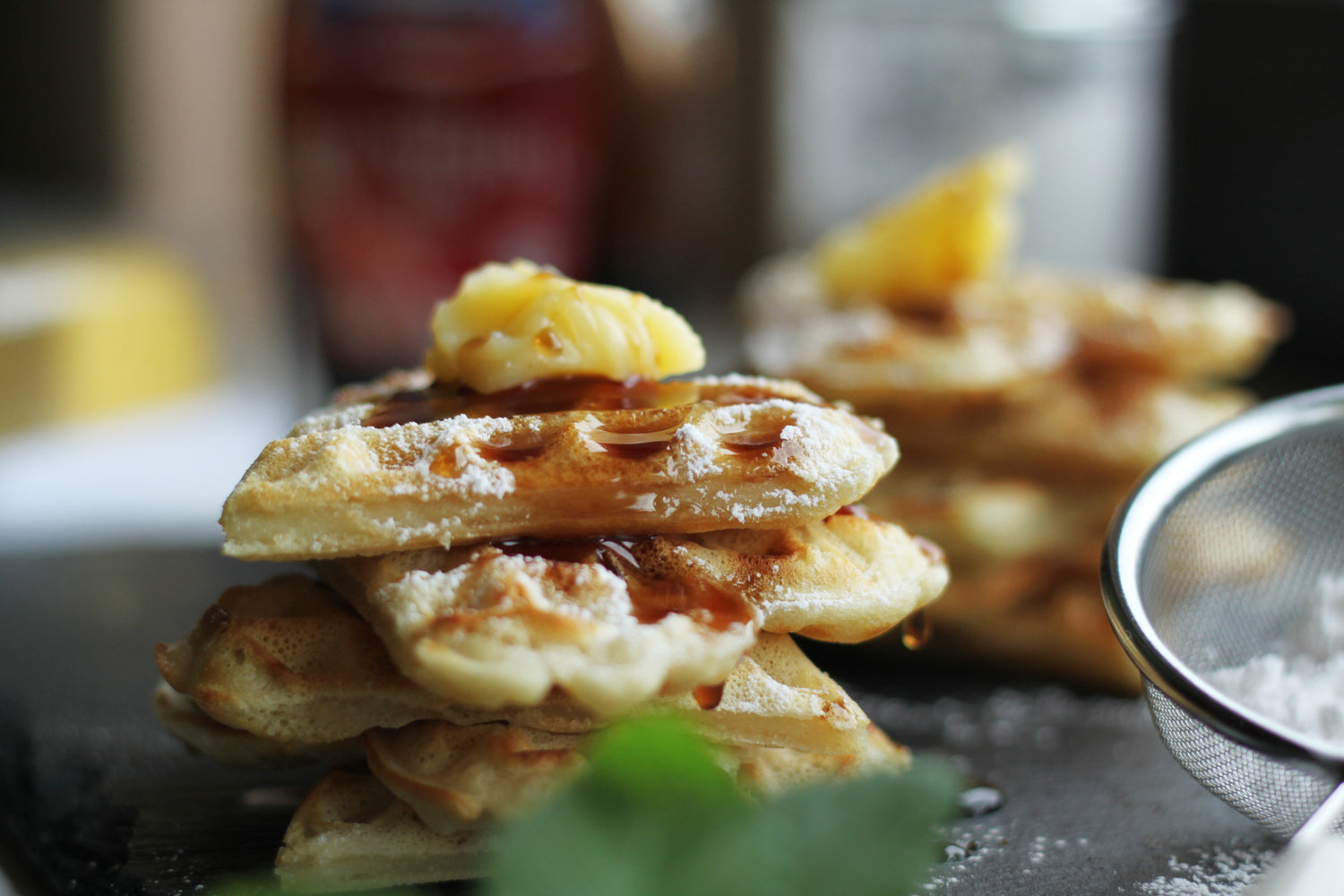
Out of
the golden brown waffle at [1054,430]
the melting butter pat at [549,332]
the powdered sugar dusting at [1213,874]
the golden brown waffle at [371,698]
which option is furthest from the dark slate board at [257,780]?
the melting butter pat at [549,332]

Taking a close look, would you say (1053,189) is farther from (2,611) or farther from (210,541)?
(2,611)

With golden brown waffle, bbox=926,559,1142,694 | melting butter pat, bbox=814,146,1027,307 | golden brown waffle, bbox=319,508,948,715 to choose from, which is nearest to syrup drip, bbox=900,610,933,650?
golden brown waffle, bbox=319,508,948,715

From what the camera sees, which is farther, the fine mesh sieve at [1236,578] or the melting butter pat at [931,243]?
the melting butter pat at [931,243]

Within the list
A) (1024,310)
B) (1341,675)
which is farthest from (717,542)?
(1024,310)

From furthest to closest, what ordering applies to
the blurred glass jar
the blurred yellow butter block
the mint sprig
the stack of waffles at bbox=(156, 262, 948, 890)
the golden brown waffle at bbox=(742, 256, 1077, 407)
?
the blurred yellow butter block → the blurred glass jar → the golden brown waffle at bbox=(742, 256, 1077, 407) → the stack of waffles at bbox=(156, 262, 948, 890) → the mint sprig

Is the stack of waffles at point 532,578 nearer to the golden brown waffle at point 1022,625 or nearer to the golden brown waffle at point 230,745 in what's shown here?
the golden brown waffle at point 230,745

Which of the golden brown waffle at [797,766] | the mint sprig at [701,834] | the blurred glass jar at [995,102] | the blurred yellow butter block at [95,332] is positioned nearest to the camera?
the mint sprig at [701,834]

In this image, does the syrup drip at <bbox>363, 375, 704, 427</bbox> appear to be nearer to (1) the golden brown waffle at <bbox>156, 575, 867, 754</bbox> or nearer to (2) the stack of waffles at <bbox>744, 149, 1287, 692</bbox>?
(1) the golden brown waffle at <bbox>156, 575, 867, 754</bbox>
